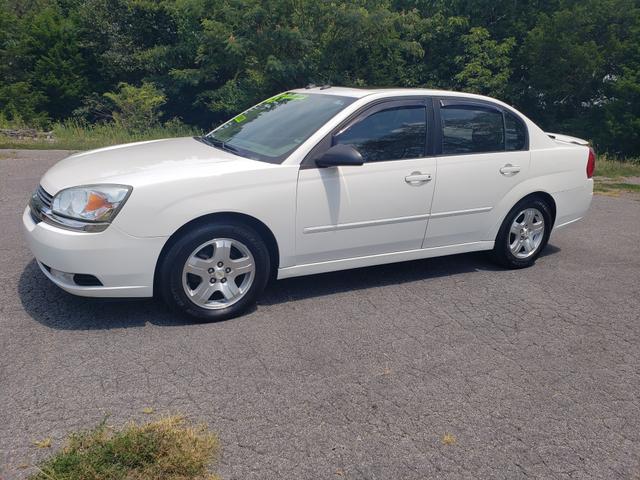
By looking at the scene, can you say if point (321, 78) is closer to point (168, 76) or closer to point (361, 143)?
point (168, 76)

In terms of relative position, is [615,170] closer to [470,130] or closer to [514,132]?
[514,132]

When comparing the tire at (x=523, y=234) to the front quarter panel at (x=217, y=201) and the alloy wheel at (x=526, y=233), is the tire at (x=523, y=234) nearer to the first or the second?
the alloy wheel at (x=526, y=233)

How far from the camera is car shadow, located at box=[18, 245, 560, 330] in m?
4.55

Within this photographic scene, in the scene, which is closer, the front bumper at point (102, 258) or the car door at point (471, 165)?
the front bumper at point (102, 258)

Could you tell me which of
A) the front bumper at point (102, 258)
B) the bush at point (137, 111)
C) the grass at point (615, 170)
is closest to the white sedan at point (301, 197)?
the front bumper at point (102, 258)

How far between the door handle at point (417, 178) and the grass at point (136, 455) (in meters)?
2.84

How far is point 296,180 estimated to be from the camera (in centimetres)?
483

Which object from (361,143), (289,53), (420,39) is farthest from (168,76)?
(361,143)

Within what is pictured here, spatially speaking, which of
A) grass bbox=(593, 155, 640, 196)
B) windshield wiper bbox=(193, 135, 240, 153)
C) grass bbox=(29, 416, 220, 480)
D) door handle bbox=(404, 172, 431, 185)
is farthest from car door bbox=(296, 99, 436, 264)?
grass bbox=(593, 155, 640, 196)

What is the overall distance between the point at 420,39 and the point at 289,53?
6770 mm

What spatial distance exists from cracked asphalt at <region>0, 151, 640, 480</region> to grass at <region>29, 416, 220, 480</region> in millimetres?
113

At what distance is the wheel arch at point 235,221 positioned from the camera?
4.46m

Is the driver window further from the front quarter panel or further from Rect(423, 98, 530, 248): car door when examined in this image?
the front quarter panel

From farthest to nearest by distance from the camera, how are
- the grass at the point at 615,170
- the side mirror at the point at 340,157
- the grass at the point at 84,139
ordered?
the grass at the point at 84,139 < the grass at the point at 615,170 < the side mirror at the point at 340,157
